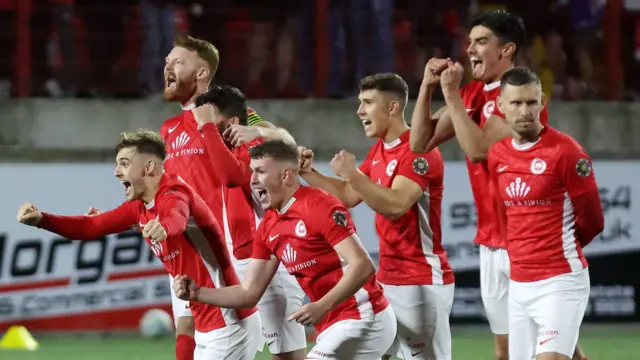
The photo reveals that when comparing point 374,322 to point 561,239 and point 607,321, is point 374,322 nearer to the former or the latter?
point 561,239

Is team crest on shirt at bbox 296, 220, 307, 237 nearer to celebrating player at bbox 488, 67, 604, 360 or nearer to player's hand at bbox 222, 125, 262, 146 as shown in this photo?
player's hand at bbox 222, 125, 262, 146

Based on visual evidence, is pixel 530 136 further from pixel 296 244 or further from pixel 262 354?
pixel 262 354

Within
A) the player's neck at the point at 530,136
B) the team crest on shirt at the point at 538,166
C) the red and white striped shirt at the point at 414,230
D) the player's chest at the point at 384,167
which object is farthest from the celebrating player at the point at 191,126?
the team crest on shirt at the point at 538,166

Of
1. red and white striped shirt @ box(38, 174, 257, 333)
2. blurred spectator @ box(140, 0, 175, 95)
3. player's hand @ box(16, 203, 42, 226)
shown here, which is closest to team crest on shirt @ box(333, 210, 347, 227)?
red and white striped shirt @ box(38, 174, 257, 333)

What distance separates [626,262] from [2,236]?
6441 millimetres

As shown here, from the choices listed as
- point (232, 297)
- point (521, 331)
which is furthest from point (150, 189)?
point (521, 331)

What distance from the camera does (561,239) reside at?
6.00 metres

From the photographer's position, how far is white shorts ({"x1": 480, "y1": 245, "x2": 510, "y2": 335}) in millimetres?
7191

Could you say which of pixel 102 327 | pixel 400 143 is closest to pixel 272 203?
pixel 400 143

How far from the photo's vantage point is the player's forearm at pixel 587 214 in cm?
595

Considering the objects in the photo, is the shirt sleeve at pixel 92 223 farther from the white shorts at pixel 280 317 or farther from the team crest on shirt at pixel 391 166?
the team crest on shirt at pixel 391 166

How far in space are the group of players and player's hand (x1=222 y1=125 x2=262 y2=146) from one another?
1cm

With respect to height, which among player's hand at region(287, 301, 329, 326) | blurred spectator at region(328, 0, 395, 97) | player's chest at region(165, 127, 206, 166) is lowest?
player's hand at region(287, 301, 329, 326)

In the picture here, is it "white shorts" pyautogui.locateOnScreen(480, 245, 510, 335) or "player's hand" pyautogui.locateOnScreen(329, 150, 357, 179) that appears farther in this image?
"white shorts" pyautogui.locateOnScreen(480, 245, 510, 335)
